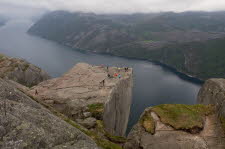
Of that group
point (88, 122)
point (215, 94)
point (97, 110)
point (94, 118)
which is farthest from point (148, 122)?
point (215, 94)

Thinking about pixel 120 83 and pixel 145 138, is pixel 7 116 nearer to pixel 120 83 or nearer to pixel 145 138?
pixel 145 138

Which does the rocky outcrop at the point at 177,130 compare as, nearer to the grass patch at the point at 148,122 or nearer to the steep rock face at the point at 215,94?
the grass patch at the point at 148,122

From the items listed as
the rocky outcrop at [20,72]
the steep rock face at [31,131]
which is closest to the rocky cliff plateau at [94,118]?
the steep rock face at [31,131]

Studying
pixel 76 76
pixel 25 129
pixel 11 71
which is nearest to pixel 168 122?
pixel 25 129

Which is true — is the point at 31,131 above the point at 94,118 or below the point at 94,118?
above

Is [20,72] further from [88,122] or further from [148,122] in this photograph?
[148,122]

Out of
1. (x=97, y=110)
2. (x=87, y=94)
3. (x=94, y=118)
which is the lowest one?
(x=94, y=118)
